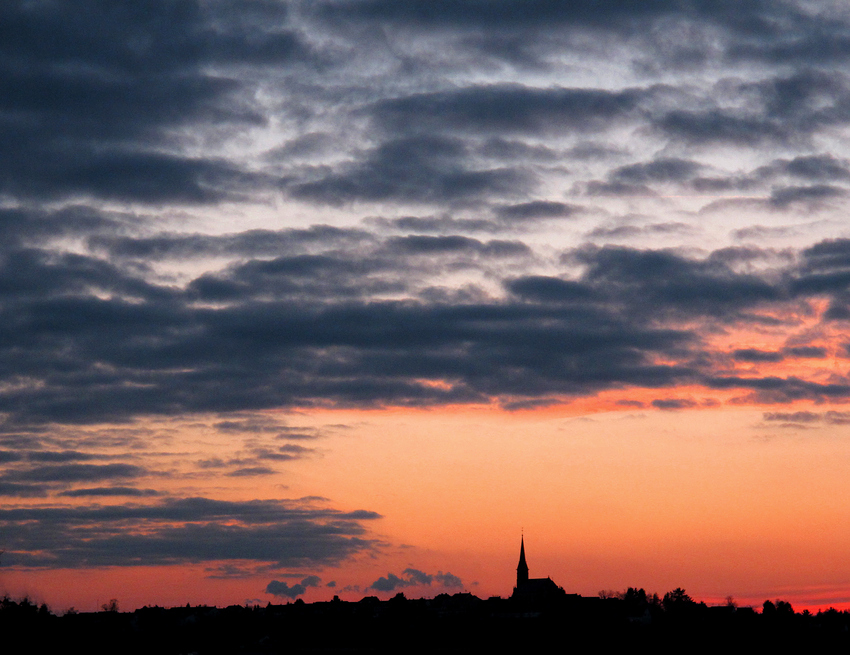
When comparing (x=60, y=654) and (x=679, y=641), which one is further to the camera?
(x=679, y=641)

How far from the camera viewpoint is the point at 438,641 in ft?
648

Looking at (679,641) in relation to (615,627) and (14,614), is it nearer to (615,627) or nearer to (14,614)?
(615,627)

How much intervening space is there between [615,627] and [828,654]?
35.1 metres

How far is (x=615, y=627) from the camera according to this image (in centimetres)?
19662

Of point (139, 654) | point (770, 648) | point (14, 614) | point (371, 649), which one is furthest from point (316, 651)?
point (770, 648)

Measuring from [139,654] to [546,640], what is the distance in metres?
65.1

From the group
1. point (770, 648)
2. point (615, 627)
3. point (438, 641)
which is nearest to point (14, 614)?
point (438, 641)

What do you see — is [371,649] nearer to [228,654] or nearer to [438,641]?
[438,641]

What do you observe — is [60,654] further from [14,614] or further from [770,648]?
[770,648]

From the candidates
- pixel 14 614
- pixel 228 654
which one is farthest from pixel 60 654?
pixel 228 654

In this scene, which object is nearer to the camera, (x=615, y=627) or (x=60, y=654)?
(x=60, y=654)

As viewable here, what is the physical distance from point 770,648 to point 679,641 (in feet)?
53.6

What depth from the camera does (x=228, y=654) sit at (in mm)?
198875

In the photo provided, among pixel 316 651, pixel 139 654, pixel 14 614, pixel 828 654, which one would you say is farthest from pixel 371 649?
pixel 828 654
